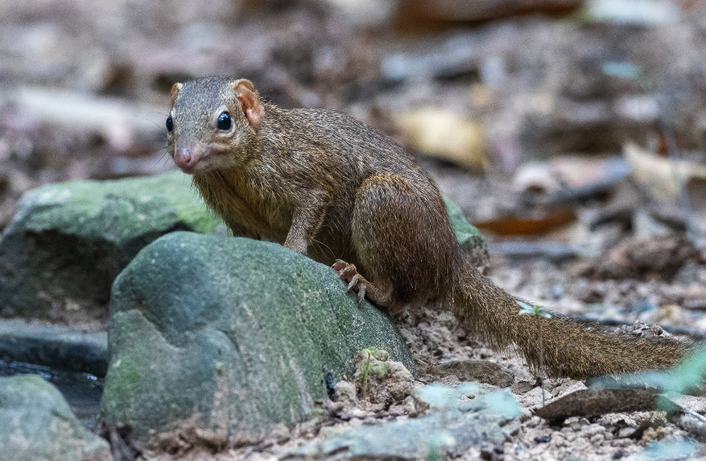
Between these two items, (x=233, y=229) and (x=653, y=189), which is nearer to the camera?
(x=233, y=229)

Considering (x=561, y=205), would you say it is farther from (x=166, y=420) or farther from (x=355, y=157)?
→ (x=166, y=420)

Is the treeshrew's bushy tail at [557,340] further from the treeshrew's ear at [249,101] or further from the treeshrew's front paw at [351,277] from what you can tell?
the treeshrew's ear at [249,101]

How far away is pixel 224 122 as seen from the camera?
5004 mm

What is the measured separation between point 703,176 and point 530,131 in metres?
3.01

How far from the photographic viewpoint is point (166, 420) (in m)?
3.71

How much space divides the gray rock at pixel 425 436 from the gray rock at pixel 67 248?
2.82 m

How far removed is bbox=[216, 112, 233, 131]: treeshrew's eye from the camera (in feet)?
16.3

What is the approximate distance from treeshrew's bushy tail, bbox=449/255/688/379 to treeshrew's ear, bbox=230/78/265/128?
149 cm

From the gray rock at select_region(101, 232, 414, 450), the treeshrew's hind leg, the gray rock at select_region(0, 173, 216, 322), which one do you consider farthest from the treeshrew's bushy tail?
the gray rock at select_region(0, 173, 216, 322)

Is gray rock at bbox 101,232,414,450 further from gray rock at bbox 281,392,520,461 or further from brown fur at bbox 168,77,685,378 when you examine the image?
brown fur at bbox 168,77,685,378

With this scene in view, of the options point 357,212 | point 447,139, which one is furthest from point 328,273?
point 447,139

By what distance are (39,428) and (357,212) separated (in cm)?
231

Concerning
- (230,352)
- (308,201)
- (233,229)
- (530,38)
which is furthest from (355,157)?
(530,38)

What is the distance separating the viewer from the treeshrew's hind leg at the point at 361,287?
4.96 meters
